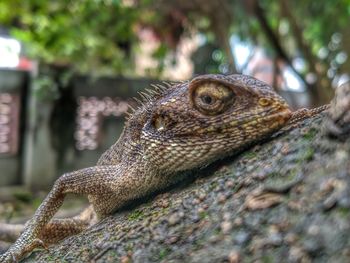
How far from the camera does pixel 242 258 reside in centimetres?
130

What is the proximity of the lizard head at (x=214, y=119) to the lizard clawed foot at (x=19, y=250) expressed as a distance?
0.67m

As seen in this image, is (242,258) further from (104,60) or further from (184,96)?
(104,60)

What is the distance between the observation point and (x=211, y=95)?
1809 mm

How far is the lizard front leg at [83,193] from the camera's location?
2195mm

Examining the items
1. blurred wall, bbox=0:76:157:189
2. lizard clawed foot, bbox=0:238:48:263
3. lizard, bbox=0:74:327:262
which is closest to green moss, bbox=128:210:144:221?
lizard, bbox=0:74:327:262

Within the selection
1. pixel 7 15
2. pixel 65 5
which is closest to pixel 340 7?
pixel 65 5

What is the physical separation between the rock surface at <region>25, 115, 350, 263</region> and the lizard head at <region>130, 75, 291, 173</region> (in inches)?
2.2

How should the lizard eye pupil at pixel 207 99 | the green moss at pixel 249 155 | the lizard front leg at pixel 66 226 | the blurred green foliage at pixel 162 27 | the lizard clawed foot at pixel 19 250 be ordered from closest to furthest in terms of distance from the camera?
1. the green moss at pixel 249 155
2. the lizard eye pupil at pixel 207 99
3. the lizard clawed foot at pixel 19 250
4. the lizard front leg at pixel 66 226
5. the blurred green foliage at pixel 162 27

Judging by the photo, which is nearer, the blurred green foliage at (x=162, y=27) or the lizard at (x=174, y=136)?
the lizard at (x=174, y=136)

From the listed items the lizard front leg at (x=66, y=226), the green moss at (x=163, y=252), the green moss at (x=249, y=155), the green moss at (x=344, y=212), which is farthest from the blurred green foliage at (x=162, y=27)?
the green moss at (x=344, y=212)

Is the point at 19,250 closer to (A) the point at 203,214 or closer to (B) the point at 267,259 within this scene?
(A) the point at 203,214

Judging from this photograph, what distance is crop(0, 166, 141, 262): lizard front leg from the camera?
2.20 meters

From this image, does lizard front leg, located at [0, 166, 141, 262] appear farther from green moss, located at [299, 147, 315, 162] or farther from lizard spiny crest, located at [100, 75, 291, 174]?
green moss, located at [299, 147, 315, 162]

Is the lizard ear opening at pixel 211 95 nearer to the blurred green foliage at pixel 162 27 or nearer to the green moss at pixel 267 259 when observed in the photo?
the green moss at pixel 267 259
